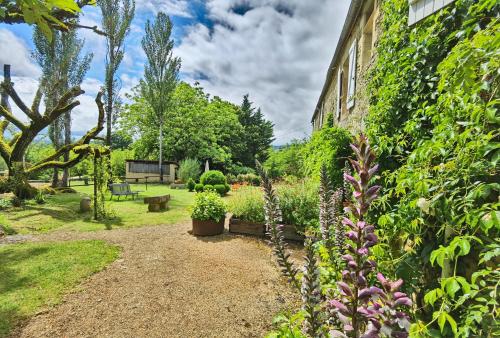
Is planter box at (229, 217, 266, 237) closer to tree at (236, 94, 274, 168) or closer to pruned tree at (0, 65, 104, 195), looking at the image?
pruned tree at (0, 65, 104, 195)

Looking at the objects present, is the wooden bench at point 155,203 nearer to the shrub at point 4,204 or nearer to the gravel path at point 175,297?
the gravel path at point 175,297

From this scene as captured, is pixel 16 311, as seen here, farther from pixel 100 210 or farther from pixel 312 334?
pixel 100 210

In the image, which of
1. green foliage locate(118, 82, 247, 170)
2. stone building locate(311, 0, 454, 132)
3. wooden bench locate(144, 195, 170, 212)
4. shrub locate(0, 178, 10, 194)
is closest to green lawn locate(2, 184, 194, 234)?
wooden bench locate(144, 195, 170, 212)

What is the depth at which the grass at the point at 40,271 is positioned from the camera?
318 cm

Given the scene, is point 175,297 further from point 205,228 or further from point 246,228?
point 246,228

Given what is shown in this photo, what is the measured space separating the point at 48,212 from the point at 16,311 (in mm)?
6282

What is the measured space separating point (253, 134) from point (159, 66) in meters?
13.6

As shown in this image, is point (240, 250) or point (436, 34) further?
point (240, 250)

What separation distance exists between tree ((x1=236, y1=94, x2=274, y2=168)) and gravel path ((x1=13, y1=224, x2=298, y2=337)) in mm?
23605

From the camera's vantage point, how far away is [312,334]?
110 centimetres

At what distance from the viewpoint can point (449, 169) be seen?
1.63 meters

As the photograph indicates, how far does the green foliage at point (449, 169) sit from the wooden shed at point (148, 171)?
62.2 ft

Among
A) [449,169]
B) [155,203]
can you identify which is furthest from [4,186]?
[449,169]

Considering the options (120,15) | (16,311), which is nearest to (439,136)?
(16,311)
